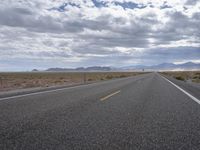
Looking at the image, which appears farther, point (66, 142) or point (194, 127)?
point (194, 127)

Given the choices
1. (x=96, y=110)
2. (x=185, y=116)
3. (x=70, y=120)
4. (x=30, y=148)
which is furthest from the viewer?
(x=96, y=110)

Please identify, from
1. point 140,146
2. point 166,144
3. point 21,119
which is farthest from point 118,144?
point 21,119

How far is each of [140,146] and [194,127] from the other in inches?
78.3

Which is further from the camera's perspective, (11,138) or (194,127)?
(194,127)

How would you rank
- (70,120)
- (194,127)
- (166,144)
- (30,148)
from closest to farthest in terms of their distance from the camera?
(30,148)
(166,144)
(194,127)
(70,120)

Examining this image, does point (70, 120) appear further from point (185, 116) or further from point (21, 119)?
point (185, 116)

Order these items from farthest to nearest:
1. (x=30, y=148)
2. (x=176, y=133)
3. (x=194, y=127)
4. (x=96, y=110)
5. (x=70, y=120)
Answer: (x=96, y=110) → (x=70, y=120) → (x=194, y=127) → (x=176, y=133) → (x=30, y=148)

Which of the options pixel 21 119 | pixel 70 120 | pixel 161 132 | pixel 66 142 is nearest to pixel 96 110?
pixel 70 120

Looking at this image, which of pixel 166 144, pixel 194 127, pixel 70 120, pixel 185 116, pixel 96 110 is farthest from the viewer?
pixel 96 110

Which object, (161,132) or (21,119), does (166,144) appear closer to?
(161,132)

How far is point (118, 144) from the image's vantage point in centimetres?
456

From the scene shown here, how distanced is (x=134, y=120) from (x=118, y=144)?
84.9 inches

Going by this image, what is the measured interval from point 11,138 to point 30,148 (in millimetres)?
759

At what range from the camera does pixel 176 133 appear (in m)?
5.39
